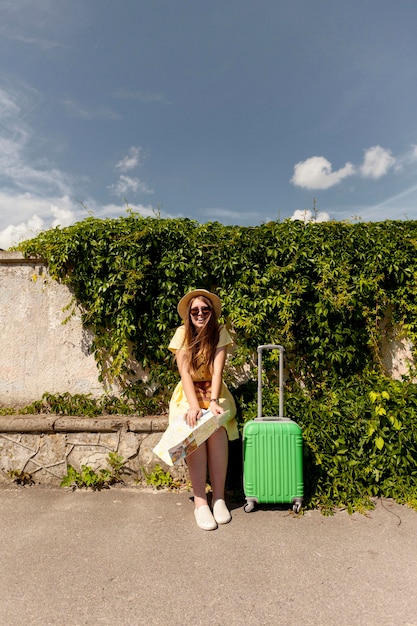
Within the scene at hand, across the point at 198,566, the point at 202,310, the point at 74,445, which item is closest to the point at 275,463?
the point at 198,566

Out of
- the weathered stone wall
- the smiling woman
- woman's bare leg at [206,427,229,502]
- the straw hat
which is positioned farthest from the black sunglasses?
the weathered stone wall

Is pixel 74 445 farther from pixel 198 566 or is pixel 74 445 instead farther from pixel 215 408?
pixel 198 566

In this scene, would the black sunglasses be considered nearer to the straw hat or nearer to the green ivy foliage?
the straw hat

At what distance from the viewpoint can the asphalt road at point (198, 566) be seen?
185 centimetres

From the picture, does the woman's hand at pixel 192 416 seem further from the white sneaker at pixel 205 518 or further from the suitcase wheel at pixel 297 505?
the suitcase wheel at pixel 297 505

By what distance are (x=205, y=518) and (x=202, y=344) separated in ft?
4.14

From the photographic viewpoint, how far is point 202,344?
3072mm

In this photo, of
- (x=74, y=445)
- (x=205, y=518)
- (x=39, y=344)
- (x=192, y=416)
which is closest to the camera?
(x=205, y=518)

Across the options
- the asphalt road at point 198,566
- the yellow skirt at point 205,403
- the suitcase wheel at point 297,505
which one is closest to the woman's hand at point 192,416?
the yellow skirt at point 205,403

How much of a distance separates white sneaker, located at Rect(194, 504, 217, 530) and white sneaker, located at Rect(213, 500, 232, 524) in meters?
0.05

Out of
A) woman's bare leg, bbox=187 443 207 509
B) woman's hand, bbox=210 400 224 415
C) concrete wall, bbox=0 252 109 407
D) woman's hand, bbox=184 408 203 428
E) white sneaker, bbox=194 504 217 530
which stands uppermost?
concrete wall, bbox=0 252 109 407

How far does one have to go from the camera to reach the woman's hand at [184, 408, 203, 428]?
278cm

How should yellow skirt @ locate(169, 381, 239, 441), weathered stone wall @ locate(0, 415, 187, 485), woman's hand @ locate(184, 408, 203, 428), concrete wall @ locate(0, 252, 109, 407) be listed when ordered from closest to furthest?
1. woman's hand @ locate(184, 408, 203, 428)
2. yellow skirt @ locate(169, 381, 239, 441)
3. weathered stone wall @ locate(0, 415, 187, 485)
4. concrete wall @ locate(0, 252, 109, 407)

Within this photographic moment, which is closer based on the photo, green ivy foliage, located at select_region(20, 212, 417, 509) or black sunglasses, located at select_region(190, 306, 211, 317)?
black sunglasses, located at select_region(190, 306, 211, 317)
